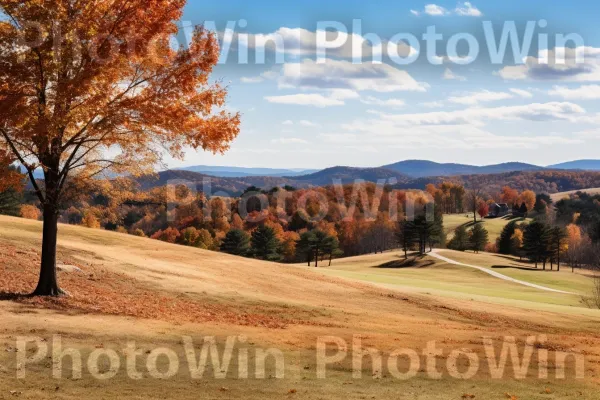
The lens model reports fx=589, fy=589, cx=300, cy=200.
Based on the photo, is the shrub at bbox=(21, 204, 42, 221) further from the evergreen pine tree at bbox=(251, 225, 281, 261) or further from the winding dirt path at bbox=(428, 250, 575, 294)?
the winding dirt path at bbox=(428, 250, 575, 294)

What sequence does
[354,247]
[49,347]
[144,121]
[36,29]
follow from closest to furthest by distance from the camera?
[49,347], [36,29], [144,121], [354,247]

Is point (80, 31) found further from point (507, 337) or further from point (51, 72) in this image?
point (507, 337)

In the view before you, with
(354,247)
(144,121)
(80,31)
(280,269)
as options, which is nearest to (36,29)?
(80,31)

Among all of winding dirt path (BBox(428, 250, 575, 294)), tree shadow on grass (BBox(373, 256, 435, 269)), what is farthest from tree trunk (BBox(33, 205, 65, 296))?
tree shadow on grass (BBox(373, 256, 435, 269))

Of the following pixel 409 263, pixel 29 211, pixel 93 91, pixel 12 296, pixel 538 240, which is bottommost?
pixel 409 263

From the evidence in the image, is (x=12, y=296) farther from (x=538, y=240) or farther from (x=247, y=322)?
→ (x=538, y=240)

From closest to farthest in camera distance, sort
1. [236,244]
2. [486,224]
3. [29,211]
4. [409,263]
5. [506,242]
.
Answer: [409,263]
[236,244]
[29,211]
[506,242]
[486,224]

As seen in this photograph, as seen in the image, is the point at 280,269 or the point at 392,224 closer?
the point at 280,269

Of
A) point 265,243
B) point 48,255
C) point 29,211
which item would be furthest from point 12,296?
point 29,211
